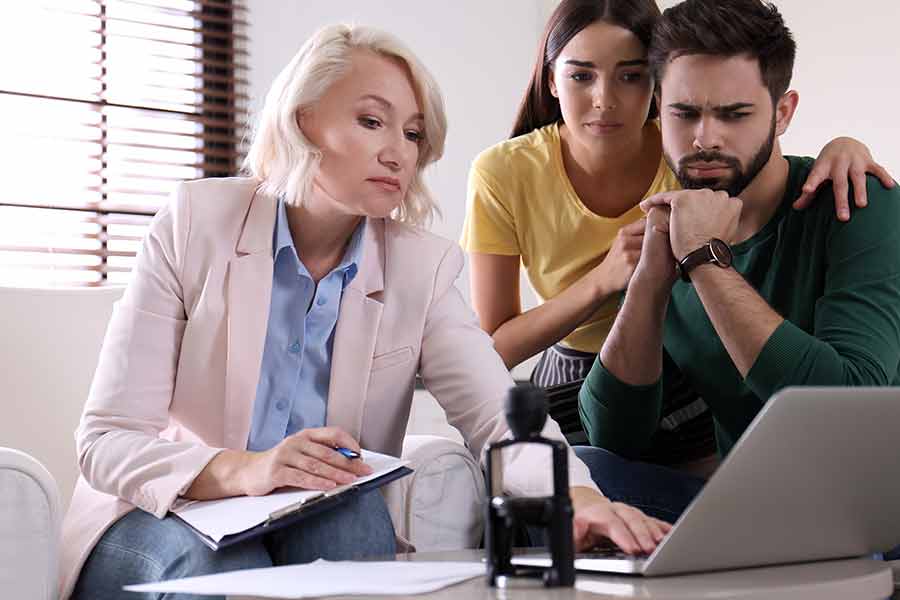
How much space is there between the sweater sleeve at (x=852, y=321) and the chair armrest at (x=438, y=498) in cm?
41

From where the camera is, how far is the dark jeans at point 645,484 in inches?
67.1

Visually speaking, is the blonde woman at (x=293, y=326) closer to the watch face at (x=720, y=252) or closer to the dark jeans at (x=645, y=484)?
the dark jeans at (x=645, y=484)

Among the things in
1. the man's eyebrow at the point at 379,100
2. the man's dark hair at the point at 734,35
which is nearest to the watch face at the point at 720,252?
the man's dark hair at the point at 734,35

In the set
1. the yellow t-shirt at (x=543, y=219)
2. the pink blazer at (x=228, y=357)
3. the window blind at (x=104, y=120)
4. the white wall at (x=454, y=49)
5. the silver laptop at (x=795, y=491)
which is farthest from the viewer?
the white wall at (x=454, y=49)

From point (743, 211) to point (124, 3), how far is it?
2.21 m

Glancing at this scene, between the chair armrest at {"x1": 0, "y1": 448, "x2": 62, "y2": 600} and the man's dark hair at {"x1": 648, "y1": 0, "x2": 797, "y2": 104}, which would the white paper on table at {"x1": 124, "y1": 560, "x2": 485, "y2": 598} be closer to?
the chair armrest at {"x1": 0, "y1": 448, "x2": 62, "y2": 600}

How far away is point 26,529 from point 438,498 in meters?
0.53

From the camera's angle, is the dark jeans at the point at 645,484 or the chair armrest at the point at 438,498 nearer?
the chair armrest at the point at 438,498

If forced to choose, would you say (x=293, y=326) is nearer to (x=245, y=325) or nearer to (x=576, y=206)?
(x=245, y=325)

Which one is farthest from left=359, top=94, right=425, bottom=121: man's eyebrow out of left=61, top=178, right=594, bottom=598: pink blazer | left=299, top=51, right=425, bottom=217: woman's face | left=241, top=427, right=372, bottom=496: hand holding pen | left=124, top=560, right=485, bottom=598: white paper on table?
left=124, top=560, right=485, bottom=598: white paper on table

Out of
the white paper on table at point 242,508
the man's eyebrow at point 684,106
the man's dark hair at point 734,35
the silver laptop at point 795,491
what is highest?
the man's dark hair at point 734,35

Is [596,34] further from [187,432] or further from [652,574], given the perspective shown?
[652,574]

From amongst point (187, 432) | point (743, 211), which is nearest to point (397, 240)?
point (187, 432)

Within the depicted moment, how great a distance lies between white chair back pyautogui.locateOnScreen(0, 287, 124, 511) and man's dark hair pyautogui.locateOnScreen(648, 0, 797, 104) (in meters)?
0.99
